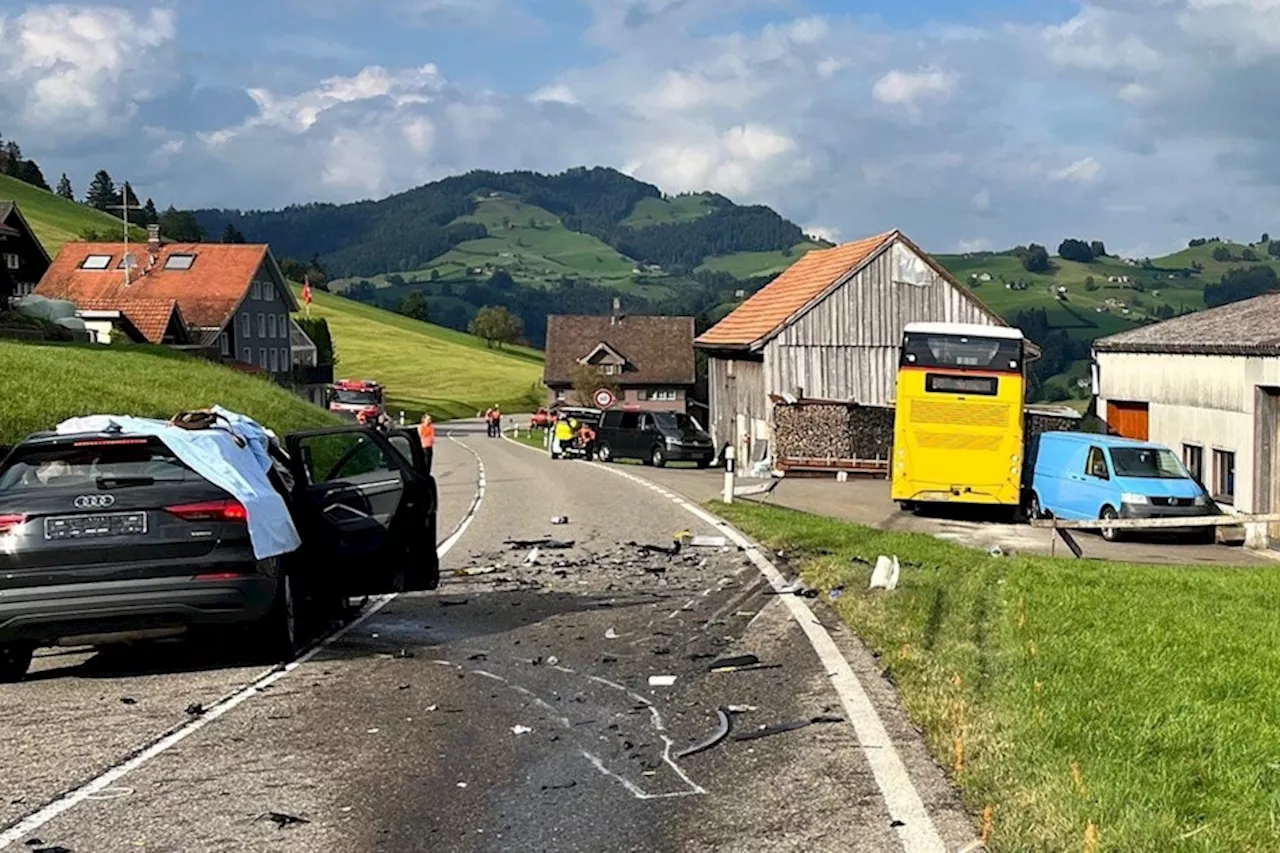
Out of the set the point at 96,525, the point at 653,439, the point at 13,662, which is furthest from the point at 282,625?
the point at 653,439

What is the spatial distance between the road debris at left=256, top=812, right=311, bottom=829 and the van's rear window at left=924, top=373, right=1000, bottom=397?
2479cm

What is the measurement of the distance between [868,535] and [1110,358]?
812 inches

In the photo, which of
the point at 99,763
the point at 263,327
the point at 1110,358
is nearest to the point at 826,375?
the point at 1110,358

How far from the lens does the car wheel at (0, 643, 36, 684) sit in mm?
9555

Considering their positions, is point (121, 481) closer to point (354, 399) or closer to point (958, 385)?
point (958, 385)

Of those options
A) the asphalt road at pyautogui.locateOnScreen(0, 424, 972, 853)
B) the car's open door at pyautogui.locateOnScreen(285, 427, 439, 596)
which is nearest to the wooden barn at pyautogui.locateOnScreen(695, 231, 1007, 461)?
the asphalt road at pyautogui.locateOnScreen(0, 424, 972, 853)

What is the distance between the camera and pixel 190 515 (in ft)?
30.3

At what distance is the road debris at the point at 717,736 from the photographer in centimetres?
720

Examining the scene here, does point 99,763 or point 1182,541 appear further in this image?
point 1182,541

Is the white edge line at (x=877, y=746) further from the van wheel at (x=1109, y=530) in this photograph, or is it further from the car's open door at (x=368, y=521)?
the van wheel at (x=1109, y=530)

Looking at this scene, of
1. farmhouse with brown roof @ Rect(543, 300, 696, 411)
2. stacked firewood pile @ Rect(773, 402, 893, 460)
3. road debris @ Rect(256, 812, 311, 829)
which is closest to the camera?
road debris @ Rect(256, 812, 311, 829)

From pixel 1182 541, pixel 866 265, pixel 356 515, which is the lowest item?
pixel 1182 541

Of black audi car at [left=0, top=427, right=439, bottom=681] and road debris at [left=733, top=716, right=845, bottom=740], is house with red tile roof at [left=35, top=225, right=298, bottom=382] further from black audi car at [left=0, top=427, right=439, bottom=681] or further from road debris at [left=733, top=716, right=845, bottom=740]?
road debris at [left=733, top=716, right=845, bottom=740]

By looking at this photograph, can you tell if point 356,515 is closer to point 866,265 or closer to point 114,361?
point 114,361
